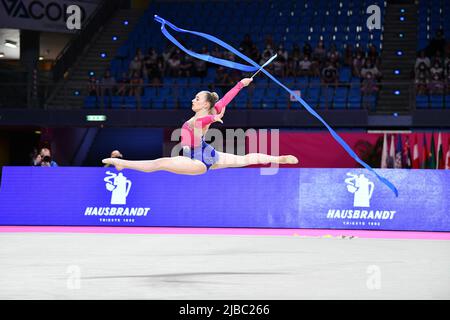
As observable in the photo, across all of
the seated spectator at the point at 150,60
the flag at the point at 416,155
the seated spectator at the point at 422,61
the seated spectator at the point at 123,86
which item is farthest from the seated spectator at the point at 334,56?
the seated spectator at the point at 123,86

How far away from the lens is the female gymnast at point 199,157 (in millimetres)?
9648

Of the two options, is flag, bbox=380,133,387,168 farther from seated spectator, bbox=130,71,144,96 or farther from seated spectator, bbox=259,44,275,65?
seated spectator, bbox=130,71,144,96

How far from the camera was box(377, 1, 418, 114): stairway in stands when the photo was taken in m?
24.5

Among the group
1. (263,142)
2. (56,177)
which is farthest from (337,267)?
(263,142)

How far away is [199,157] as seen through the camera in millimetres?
9727

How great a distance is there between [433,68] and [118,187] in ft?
36.0

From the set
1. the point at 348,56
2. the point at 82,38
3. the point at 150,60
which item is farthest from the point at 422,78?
the point at 82,38

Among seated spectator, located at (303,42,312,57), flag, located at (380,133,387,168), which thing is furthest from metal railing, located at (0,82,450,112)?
seated spectator, located at (303,42,312,57)

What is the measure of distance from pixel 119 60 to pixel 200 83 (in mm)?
3740

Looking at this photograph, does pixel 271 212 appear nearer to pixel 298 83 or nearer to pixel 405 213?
pixel 405 213

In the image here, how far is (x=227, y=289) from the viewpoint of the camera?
8.34 meters

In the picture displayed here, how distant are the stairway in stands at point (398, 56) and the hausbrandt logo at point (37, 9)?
1118 centimetres

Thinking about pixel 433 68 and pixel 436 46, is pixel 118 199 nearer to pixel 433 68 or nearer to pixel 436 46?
pixel 433 68

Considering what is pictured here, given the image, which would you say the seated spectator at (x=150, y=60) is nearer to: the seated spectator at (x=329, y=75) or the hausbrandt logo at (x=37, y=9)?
the hausbrandt logo at (x=37, y=9)
